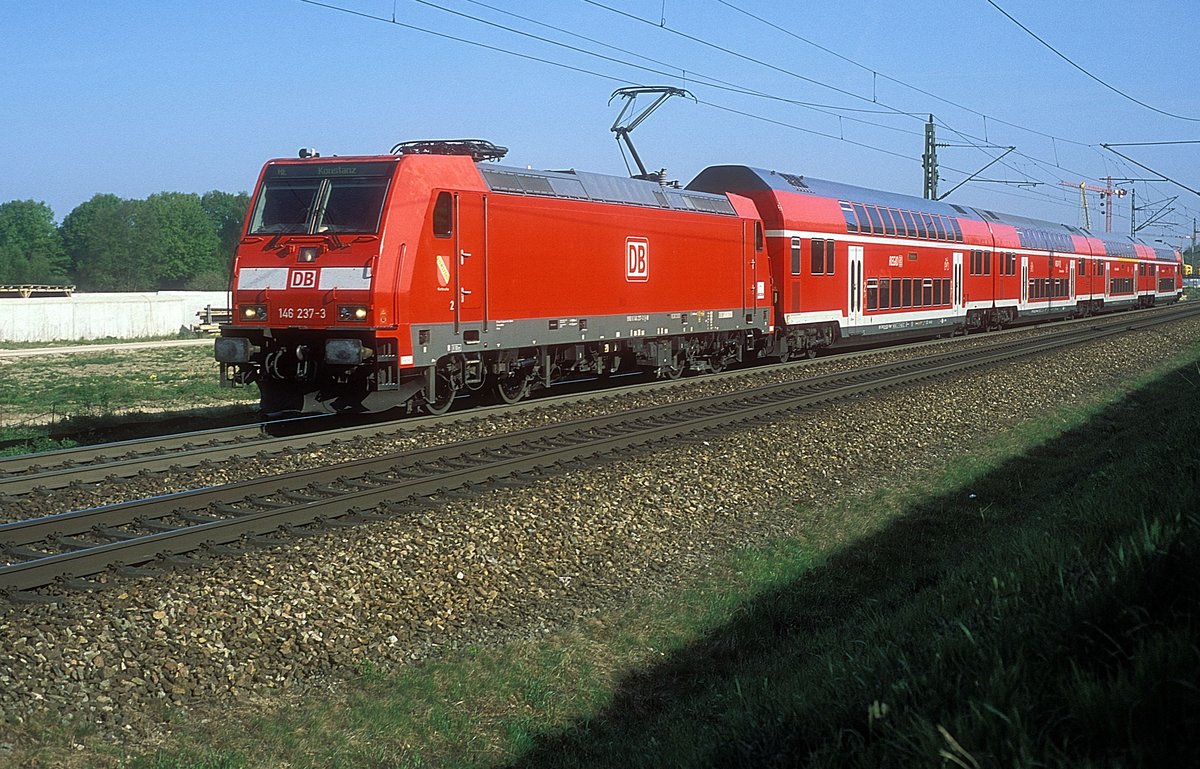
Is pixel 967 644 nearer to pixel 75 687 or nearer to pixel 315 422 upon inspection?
pixel 75 687

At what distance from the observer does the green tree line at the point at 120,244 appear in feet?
376

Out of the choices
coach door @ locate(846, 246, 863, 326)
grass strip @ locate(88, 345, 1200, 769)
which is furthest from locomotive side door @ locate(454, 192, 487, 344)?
coach door @ locate(846, 246, 863, 326)

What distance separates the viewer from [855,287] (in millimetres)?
26891

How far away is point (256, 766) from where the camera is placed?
5.18 m

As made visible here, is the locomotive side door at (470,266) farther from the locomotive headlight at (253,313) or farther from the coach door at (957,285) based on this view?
the coach door at (957,285)

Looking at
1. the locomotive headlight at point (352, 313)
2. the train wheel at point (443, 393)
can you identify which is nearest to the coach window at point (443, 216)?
the locomotive headlight at point (352, 313)

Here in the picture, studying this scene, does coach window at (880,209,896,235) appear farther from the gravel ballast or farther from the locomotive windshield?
the locomotive windshield

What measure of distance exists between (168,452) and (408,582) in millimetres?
5765

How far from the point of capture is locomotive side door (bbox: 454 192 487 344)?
14578mm

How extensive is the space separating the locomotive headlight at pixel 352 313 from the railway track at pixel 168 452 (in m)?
1.46

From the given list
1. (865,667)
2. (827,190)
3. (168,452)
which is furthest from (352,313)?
(827,190)

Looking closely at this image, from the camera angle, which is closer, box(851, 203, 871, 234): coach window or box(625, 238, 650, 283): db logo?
box(625, 238, 650, 283): db logo

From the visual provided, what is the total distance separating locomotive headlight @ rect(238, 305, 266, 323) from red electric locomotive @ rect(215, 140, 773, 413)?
2 centimetres

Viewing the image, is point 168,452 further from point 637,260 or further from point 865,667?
point 865,667
